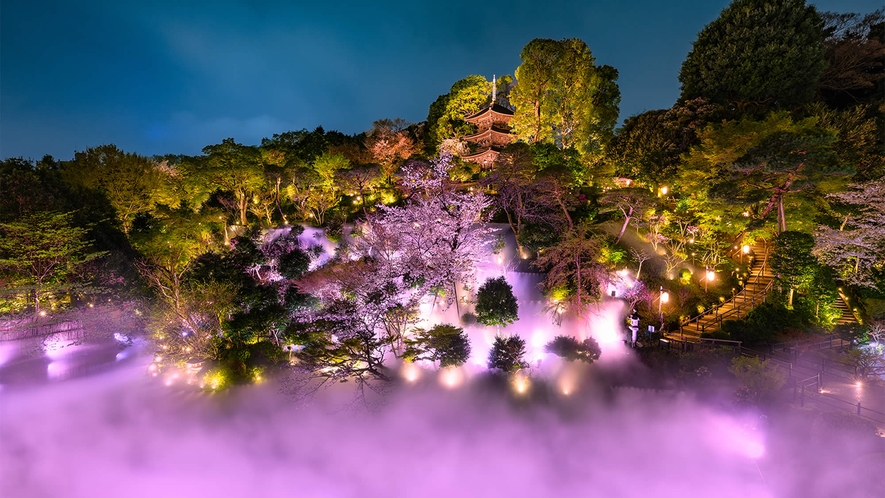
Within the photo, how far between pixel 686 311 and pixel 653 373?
412cm

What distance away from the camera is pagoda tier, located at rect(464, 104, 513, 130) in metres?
28.2

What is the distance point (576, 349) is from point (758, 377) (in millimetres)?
5957

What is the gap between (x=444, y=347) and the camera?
1509 centimetres

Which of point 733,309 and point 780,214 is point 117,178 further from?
point 780,214

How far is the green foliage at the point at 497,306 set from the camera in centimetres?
1602

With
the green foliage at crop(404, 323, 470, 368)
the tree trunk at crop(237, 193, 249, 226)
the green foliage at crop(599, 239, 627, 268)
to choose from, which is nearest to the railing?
the green foliage at crop(599, 239, 627, 268)

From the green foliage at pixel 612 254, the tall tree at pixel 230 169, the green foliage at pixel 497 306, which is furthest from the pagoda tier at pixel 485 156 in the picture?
the tall tree at pixel 230 169

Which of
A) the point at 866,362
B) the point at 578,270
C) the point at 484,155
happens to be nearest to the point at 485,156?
the point at 484,155

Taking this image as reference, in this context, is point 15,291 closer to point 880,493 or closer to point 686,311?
point 686,311

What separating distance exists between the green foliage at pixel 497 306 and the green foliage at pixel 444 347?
1.50m

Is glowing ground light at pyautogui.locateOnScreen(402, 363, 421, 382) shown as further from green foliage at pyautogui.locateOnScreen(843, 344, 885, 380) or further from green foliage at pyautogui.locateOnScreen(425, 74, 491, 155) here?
green foliage at pyautogui.locateOnScreen(425, 74, 491, 155)

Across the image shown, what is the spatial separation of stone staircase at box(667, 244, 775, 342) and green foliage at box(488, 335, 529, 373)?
656 cm

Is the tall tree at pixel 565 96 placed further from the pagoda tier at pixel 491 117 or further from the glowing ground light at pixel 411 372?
the glowing ground light at pixel 411 372

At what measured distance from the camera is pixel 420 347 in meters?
16.5
